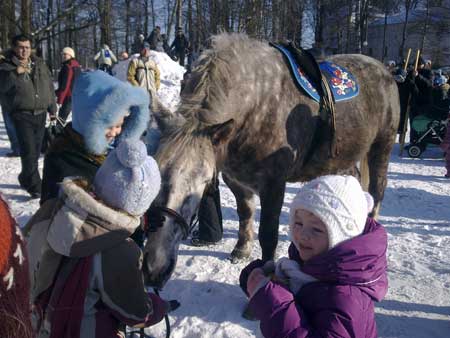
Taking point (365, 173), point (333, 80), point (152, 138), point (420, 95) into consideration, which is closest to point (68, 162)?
point (152, 138)

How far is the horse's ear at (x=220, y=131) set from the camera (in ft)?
7.13

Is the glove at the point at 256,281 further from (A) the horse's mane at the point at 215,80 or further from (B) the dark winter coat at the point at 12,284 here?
(A) the horse's mane at the point at 215,80

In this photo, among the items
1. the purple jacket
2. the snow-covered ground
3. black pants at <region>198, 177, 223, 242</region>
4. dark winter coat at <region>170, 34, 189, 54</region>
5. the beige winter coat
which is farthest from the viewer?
dark winter coat at <region>170, 34, 189, 54</region>

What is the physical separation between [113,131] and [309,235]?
1226 mm

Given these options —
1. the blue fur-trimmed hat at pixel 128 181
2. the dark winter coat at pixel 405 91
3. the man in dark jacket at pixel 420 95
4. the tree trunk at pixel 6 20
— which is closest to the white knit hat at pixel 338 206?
the blue fur-trimmed hat at pixel 128 181

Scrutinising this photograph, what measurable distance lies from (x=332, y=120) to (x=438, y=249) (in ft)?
5.82

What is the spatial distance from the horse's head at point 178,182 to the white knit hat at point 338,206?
79 cm

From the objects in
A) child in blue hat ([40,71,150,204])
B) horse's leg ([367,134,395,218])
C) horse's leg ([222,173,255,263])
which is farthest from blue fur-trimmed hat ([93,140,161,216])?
horse's leg ([367,134,395,218])

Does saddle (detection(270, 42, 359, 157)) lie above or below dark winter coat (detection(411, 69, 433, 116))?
above

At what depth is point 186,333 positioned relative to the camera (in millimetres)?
2508

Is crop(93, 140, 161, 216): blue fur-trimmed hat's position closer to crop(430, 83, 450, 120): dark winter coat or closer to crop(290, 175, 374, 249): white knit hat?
crop(290, 175, 374, 249): white knit hat

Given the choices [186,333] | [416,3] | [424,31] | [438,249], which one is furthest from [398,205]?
[416,3]

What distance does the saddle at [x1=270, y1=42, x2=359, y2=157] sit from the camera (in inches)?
119

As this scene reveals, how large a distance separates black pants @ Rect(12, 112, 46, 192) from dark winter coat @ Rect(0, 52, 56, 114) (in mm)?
97
